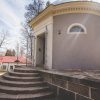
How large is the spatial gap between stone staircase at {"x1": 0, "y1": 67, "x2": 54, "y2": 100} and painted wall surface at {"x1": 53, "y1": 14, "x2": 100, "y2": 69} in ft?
7.20

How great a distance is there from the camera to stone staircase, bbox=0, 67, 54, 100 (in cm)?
562

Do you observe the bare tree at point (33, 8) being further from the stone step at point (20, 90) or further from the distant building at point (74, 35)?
the stone step at point (20, 90)

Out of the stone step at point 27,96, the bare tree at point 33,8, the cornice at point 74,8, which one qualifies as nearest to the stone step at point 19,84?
the stone step at point 27,96

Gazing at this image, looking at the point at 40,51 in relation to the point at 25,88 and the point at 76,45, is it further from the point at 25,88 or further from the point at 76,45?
the point at 25,88

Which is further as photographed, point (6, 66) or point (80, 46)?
point (6, 66)

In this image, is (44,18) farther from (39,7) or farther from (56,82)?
(39,7)

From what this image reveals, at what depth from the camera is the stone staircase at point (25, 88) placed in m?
5.62

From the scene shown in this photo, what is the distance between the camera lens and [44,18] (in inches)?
402

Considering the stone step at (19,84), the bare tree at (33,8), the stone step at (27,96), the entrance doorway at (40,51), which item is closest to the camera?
the stone step at (27,96)

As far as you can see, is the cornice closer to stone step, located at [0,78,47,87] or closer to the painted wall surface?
the painted wall surface

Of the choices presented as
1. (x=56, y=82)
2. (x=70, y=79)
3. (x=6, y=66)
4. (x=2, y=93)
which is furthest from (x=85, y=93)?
(x=6, y=66)

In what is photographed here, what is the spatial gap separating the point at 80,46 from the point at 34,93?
4435mm

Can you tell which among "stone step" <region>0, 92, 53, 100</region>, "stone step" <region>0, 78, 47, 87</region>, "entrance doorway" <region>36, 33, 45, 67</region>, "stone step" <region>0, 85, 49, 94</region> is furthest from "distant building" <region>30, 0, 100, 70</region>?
"stone step" <region>0, 92, 53, 100</region>

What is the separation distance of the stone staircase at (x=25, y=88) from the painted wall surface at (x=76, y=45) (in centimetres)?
220
